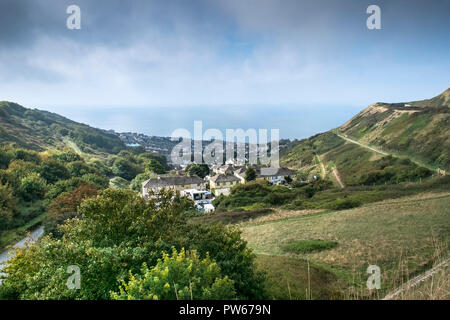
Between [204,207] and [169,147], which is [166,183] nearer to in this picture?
[204,207]

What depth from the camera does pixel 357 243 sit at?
16.1 meters

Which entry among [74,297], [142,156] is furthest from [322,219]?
[142,156]

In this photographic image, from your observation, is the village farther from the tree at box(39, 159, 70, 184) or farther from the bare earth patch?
the bare earth patch

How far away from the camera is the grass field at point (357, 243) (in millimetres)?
10734

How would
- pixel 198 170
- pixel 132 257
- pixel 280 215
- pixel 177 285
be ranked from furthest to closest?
pixel 198 170, pixel 280 215, pixel 132 257, pixel 177 285

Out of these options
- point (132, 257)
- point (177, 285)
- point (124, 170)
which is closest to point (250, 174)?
point (124, 170)

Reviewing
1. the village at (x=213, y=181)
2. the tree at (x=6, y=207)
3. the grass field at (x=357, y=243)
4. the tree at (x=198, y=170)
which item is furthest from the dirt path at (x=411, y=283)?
the tree at (x=198, y=170)

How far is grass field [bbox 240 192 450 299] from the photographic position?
10.7 m

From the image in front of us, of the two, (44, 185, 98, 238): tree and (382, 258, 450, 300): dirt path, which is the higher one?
(382, 258, 450, 300): dirt path

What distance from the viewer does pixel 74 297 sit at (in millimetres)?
7340

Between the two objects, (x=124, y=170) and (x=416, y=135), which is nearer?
(x=416, y=135)

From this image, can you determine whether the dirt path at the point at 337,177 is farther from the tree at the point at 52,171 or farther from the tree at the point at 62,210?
the tree at the point at 52,171

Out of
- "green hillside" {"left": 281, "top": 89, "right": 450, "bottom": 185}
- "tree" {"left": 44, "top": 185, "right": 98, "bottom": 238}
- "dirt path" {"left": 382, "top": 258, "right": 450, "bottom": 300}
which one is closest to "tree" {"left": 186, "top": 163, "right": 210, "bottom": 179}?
"green hillside" {"left": 281, "top": 89, "right": 450, "bottom": 185}

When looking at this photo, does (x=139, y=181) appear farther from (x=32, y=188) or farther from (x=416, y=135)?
(x=416, y=135)
